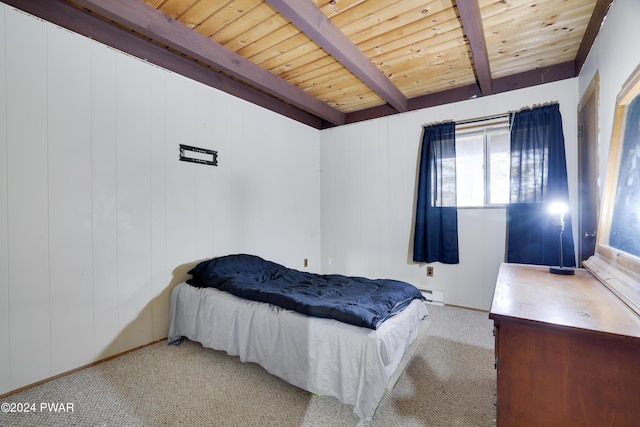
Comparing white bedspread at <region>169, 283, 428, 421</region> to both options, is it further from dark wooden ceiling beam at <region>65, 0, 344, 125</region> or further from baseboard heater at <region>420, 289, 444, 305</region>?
dark wooden ceiling beam at <region>65, 0, 344, 125</region>

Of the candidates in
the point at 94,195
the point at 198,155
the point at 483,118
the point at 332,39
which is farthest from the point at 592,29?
the point at 94,195

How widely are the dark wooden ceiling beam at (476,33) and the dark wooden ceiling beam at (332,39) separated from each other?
0.85 m

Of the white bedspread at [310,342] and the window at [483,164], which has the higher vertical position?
the window at [483,164]

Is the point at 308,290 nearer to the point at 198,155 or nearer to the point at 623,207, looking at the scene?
the point at 198,155

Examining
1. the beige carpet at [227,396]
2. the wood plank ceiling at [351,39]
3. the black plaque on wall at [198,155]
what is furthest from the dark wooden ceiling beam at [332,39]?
the beige carpet at [227,396]

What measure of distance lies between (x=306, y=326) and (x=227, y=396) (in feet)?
2.10

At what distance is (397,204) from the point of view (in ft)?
11.9

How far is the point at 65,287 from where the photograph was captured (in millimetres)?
1930

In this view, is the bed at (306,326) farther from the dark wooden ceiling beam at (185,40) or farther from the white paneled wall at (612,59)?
the dark wooden ceiling beam at (185,40)

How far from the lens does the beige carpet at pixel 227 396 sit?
1498mm

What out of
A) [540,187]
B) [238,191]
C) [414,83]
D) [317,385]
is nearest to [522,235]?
[540,187]

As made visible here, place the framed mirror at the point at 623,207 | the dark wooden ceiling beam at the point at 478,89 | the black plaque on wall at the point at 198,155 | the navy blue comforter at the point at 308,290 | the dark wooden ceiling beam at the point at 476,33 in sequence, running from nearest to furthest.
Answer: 1. the framed mirror at the point at 623,207
2. the navy blue comforter at the point at 308,290
3. the dark wooden ceiling beam at the point at 476,33
4. the black plaque on wall at the point at 198,155
5. the dark wooden ceiling beam at the point at 478,89

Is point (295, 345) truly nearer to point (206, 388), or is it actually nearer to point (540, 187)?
point (206, 388)

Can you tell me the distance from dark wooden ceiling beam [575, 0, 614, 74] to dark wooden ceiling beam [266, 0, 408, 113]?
5.22ft
